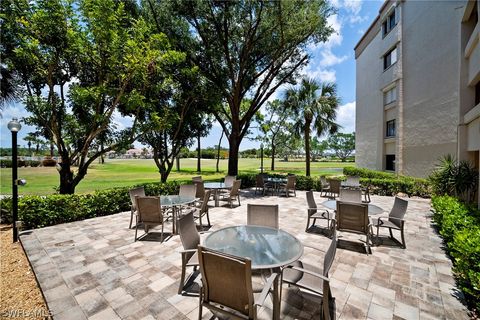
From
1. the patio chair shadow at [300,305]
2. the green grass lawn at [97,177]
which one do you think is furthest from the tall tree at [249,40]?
the patio chair shadow at [300,305]

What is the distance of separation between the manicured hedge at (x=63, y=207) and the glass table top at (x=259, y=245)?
586cm

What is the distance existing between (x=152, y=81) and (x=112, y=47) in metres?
2.86

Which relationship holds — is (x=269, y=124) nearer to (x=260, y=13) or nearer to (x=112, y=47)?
(x=260, y=13)

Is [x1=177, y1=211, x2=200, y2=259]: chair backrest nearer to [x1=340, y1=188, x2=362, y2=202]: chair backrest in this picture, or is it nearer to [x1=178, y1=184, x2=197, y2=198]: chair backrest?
[x1=178, y1=184, x2=197, y2=198]: chair backrest

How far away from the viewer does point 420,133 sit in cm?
1238

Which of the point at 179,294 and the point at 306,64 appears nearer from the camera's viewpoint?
the point at 179,294

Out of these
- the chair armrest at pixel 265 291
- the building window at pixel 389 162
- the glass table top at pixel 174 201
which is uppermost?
the building window at pixel 389 162

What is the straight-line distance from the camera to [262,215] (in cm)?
403

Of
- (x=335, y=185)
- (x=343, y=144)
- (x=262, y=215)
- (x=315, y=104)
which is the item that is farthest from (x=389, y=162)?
(x=343, y=144)

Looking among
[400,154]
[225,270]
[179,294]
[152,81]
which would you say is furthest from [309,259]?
[400,154]

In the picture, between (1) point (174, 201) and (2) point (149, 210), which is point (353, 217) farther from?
(2) point (149, 210)

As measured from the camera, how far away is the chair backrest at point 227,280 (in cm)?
190

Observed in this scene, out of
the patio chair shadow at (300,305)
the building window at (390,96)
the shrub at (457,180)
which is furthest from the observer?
the building window at (390,96)

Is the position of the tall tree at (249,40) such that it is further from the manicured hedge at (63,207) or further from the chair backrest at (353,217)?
the chair backrest at (353,217)
